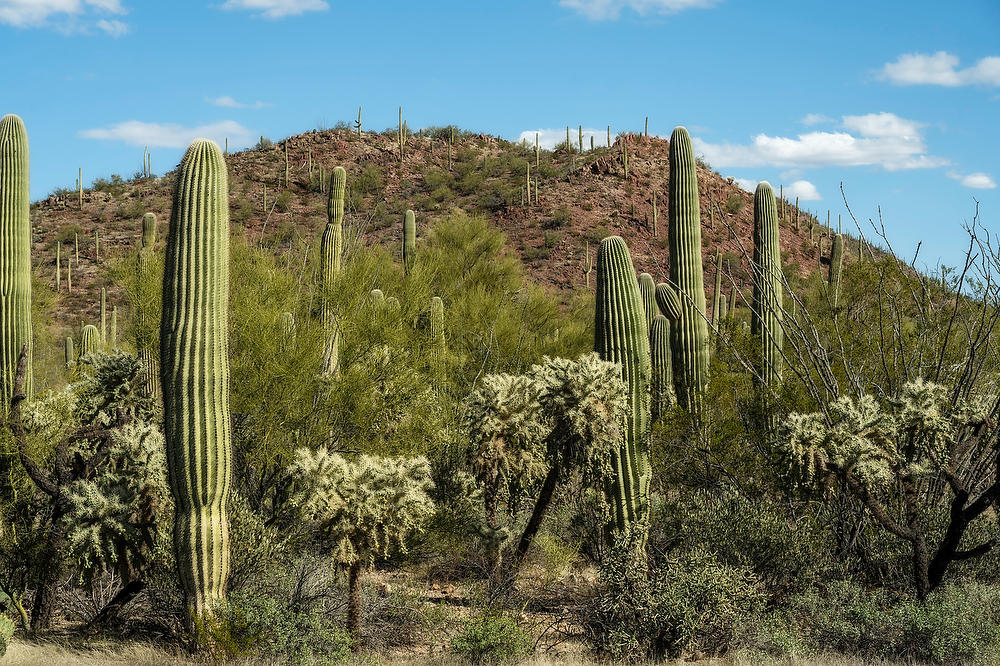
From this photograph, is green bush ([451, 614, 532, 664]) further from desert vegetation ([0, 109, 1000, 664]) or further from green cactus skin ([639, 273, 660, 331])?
green cactus skin ([639, 273, 660, 331])

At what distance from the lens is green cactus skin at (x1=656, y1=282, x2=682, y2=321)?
13.8 metres

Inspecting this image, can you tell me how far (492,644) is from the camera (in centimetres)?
830

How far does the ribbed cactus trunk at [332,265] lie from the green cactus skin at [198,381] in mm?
3479

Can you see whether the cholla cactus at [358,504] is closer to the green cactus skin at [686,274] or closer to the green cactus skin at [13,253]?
the green cactus skin at [13,253]

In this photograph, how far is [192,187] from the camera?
882 cm

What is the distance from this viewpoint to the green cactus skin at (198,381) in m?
8.25

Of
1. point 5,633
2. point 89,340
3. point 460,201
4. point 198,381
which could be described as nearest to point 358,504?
point 198,381

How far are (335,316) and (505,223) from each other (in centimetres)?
3066

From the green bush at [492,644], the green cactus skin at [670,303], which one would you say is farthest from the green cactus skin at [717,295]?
the green bush at [492,644]

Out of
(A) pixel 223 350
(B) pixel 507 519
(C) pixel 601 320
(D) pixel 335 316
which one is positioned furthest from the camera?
(D) pixel 335 316

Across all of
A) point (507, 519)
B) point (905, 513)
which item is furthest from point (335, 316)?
point (905, 513)

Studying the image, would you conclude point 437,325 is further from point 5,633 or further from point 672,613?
point 5,633

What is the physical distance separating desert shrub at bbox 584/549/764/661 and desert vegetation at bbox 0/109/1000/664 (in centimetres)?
3

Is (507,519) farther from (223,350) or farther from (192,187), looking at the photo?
(192,187)
